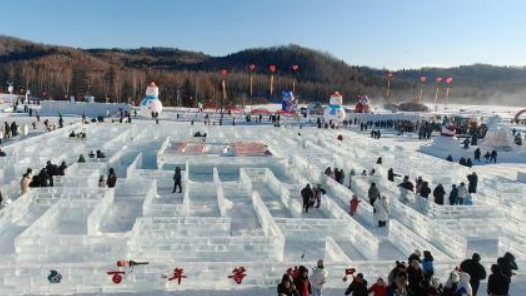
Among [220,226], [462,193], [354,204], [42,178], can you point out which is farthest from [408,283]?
[42,178]

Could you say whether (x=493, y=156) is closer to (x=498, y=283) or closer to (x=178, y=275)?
(x=498, y=283)

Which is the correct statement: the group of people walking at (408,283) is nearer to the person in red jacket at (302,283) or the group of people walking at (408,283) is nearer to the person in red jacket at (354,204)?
the person in red jacket at (302,283)

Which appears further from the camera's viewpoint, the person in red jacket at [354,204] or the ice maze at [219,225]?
the person in red jacket at [354,204]

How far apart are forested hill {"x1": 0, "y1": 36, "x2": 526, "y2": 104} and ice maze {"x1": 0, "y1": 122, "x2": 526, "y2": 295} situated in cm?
5141

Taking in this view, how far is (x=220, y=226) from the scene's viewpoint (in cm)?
920

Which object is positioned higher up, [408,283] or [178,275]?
[408,283]

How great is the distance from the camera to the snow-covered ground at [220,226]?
6707 millimetres

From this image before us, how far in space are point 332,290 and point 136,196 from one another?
7.49 m

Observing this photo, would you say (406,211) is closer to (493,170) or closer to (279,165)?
(279,165)

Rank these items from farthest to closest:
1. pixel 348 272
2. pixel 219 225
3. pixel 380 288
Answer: pixel 219 225
pixel 348 272
pixel 380 288

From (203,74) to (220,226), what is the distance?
86.8 meters

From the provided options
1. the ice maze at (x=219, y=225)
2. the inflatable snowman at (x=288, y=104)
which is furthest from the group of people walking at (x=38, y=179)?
the inflatable snowman at (x=288, y=104)

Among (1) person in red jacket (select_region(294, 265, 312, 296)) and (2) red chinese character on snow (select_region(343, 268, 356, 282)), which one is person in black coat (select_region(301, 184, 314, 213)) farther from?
(1) person in red jacket (select_region(294, 265, 312, 296))

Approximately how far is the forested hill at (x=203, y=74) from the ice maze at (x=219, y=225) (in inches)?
2024
